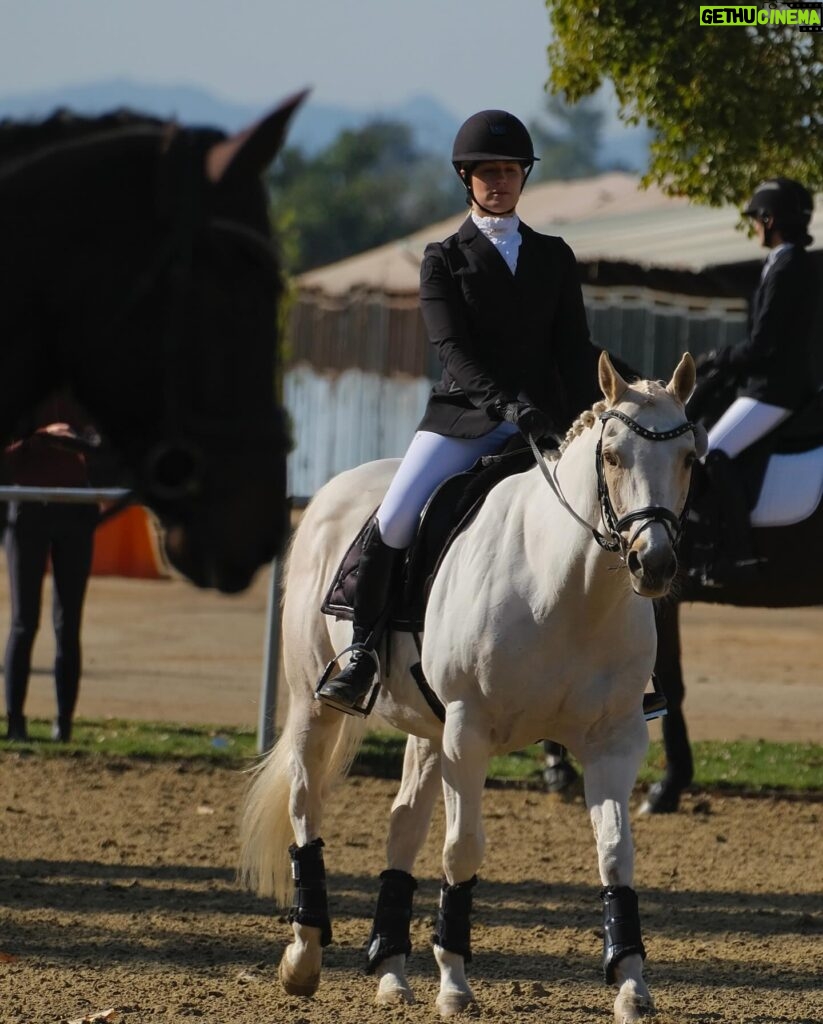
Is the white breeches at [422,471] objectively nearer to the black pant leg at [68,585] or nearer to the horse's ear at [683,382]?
the horse's ear at [683,382]

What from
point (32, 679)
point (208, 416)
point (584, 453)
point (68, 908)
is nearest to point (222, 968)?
point (68, 908)

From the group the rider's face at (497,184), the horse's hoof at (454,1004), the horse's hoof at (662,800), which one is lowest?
the horse's hoof at (662,800)

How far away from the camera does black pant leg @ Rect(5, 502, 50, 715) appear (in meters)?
11.0

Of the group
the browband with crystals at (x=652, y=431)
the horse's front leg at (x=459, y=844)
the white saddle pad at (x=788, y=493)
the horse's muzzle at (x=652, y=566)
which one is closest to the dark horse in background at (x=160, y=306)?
the horse's muzzle at (x=652, y=566)

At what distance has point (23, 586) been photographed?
36.3 ft

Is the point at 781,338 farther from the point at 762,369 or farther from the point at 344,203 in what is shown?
the point at 344,203

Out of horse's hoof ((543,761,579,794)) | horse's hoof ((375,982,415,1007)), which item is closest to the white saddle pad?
horse's hoof ((543,761,579,794))

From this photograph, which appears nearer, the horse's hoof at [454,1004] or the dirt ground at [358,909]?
the horse's hoof at [454,1004]

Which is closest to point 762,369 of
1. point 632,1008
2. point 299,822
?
point 299,822

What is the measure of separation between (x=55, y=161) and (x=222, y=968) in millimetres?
3887

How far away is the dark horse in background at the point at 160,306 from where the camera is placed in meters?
3.22

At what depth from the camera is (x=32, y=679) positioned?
14.3 metres

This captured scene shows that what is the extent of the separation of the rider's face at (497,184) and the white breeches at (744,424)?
336cm

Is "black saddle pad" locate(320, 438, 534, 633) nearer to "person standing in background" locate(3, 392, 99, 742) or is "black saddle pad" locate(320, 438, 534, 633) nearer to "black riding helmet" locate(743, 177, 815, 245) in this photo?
"black riding helmet" locate(743, 177, 815, 245)
